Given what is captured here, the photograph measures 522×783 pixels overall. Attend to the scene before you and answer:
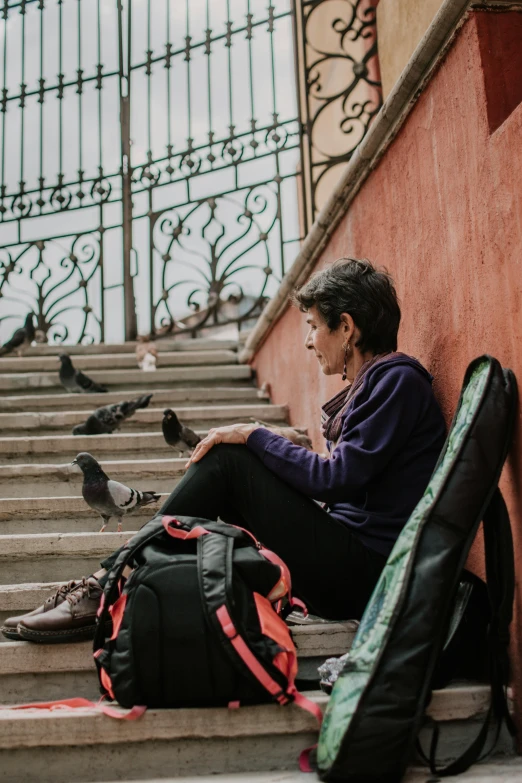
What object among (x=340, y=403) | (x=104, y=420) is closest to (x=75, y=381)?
(x=104, y=420)

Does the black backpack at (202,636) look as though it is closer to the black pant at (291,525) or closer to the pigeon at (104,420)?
the black pant at (291,525)

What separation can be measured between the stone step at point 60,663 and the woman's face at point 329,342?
0.77m

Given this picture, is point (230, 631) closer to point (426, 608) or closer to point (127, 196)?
point (426, 608)

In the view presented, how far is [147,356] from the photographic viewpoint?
19.3ft

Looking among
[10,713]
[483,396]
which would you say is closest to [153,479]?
[10,713]

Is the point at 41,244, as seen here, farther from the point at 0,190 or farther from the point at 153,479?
the point at 153,479

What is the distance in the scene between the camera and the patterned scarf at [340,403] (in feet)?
7.52

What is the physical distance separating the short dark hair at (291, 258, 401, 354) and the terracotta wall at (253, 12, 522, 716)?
0.13 metres

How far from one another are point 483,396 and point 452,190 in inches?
28.2

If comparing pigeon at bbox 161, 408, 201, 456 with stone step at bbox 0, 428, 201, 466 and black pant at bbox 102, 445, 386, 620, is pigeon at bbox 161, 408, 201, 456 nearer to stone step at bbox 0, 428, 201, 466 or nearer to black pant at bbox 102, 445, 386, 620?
stone step at bbox 0, 428, 201, 466

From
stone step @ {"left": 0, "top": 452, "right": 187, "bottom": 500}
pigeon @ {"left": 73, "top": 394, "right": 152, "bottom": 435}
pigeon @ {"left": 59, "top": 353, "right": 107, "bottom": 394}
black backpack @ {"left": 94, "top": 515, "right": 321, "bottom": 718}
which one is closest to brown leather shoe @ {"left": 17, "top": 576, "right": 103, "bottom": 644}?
black backpack @ {"left": 94, "top": 515, "right": 321, "bottom": 718}

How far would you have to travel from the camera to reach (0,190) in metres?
7.48

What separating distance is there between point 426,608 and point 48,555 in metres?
1.81

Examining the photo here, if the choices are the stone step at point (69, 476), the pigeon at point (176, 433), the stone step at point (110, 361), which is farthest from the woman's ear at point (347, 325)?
the stone step at point (110, 361)
